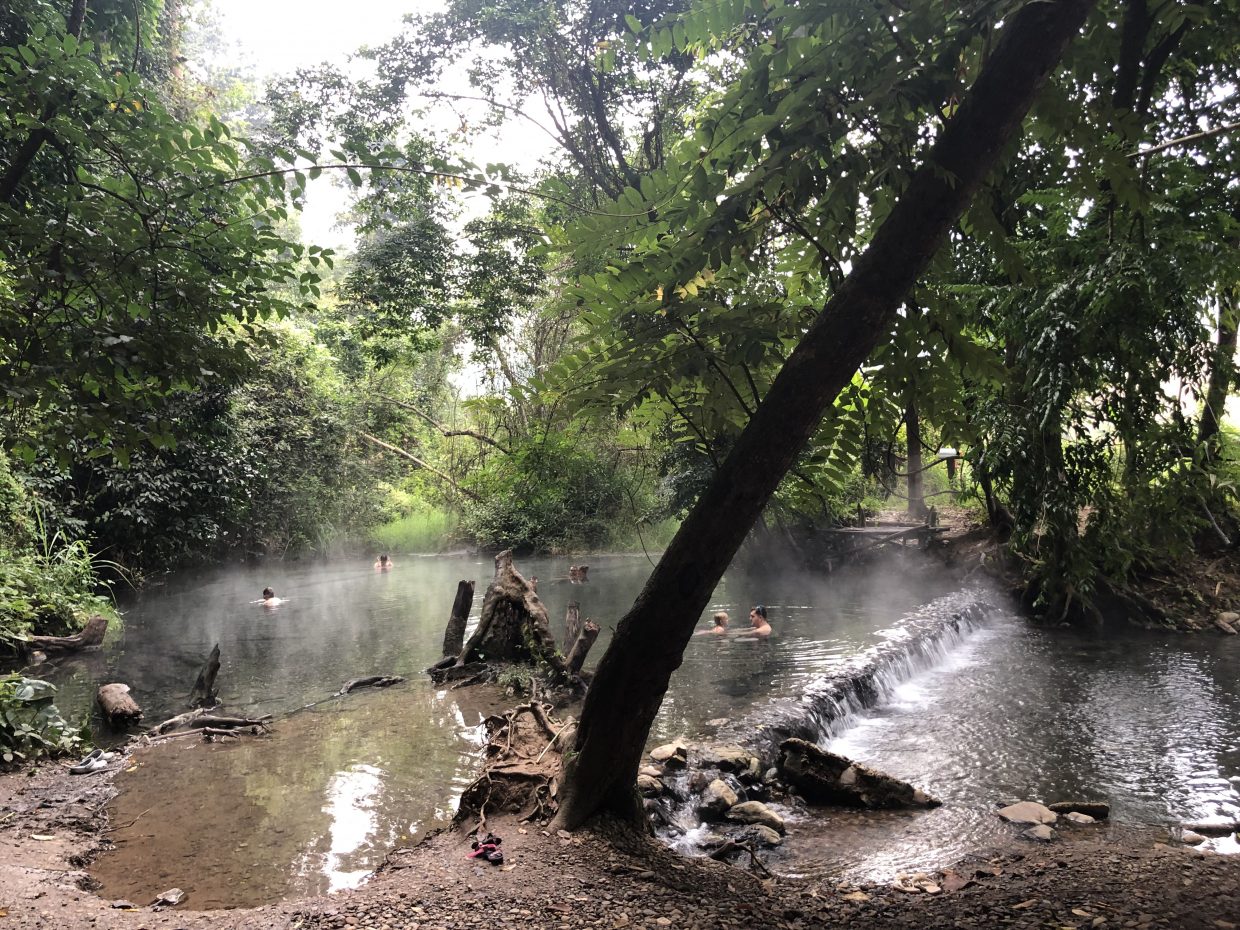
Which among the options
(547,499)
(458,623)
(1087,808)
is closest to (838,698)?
(1087,808)

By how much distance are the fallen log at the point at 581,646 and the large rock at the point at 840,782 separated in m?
3.21

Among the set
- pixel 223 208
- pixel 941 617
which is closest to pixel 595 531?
pixel 941 617

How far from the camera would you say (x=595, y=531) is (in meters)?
24.2

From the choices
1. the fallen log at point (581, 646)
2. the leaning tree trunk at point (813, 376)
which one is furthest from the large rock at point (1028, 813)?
the fallen log at point (581, 646)

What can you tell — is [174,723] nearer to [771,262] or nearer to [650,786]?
[650,786]

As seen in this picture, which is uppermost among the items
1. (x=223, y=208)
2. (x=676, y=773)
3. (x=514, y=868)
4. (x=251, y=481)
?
(x=223, y=208)

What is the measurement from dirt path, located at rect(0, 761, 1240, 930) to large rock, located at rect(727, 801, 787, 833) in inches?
67.3

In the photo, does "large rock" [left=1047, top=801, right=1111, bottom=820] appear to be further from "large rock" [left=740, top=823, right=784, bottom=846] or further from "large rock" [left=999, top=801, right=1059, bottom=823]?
"large rock" [left=740, top=823, right=784, bottom=846]

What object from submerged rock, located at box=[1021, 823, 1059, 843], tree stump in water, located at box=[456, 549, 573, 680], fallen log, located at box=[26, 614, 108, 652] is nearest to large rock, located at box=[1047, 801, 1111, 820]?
submerged rock, located at box=[1021, 823, 1059, 843]

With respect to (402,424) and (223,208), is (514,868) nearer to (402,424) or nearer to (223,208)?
(223,208)

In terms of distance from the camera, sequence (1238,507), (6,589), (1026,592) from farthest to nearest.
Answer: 1. (1026,592)
2. (1238,507)
3. (6,589)

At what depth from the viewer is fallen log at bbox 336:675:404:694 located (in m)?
10.2

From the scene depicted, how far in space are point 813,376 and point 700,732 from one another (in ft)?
20.1

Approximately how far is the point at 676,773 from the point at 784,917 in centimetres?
346
